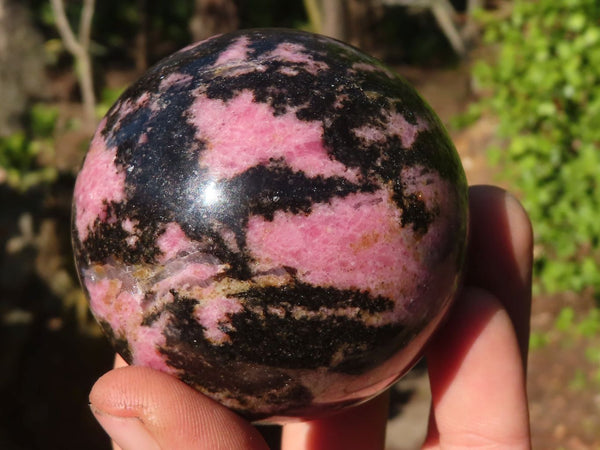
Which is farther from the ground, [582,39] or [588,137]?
[582,39]

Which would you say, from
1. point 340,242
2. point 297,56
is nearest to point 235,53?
point 297,56

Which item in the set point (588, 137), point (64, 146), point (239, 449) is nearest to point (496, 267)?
point (239, 449)

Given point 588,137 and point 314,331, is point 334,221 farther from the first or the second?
point 588,137

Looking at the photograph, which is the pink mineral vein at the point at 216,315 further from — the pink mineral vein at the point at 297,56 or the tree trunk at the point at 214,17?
the tree trunk at the point at 214,17

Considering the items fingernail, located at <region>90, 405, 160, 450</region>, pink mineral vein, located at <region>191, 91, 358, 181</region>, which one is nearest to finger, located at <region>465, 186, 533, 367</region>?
pink mineral vein, located at <region>191, 91, 358, 181</region>

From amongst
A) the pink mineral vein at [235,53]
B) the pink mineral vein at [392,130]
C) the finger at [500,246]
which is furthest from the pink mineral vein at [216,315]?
the finger at [500,246]
